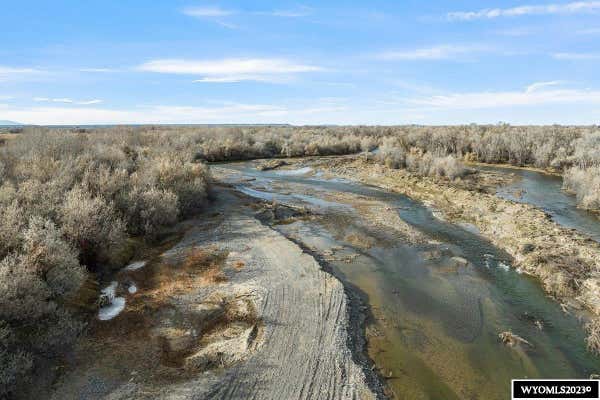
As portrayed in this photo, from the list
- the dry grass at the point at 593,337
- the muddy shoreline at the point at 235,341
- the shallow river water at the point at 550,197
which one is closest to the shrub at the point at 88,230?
the muddy shoreline at the point at 235,341

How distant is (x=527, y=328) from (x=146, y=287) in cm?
1209

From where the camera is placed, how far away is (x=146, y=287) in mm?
11773

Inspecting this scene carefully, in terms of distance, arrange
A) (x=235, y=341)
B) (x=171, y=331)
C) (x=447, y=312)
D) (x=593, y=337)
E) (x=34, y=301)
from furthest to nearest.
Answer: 1. (x=447, y=312)
2. (x=593, y=337)
3. (x=171, y=331)
4. (x=235, y=341)
5. (x=34, y=301)

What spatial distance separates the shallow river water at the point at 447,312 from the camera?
28.6 feet

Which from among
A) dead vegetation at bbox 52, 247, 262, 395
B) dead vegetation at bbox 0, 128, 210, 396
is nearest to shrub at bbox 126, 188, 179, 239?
dead vegetation at bbox 0, 128, 210, 396

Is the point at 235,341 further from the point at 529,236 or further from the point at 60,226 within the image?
the point at 529,236

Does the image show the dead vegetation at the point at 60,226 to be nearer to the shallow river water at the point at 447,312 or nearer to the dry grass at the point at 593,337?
the shallow river water at the point at 447,312

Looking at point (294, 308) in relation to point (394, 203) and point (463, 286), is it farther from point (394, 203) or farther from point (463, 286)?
point (394, 203)

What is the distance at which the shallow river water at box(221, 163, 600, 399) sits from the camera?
8.70 metres

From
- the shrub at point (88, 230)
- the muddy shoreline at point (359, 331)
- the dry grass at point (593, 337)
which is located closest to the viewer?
the muddy shoreline at point (359, 331)

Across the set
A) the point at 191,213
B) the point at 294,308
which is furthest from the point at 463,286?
the point at 191,213

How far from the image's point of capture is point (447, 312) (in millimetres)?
11359

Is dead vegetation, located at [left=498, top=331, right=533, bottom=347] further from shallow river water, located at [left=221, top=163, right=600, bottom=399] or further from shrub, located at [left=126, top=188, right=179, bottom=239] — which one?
shrub, located at [left=126, top=188, right=179, bottom=239]

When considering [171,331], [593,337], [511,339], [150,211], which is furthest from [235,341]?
[150,211]
